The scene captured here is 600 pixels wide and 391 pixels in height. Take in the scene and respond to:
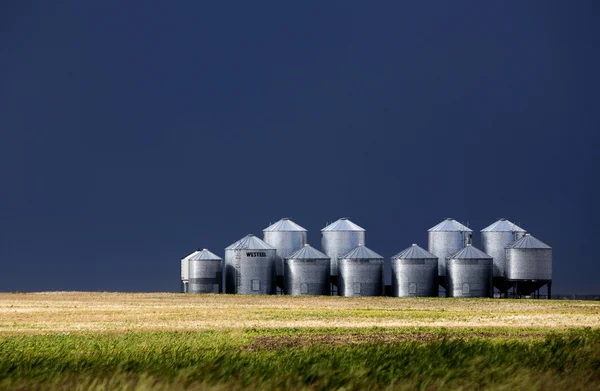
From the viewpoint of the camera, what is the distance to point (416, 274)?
92.7 metres

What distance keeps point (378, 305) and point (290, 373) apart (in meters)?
56.9

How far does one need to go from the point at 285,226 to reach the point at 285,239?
66.0 inches

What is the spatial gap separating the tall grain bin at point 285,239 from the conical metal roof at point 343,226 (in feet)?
9.55

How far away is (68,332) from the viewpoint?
46.3 meters

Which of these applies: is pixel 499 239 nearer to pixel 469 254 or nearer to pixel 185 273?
pixel 469 254

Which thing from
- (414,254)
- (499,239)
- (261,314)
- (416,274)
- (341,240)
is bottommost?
(261,314)

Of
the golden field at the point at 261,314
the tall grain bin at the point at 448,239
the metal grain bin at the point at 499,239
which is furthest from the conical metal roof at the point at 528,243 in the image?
the golden field at the point at 261,314

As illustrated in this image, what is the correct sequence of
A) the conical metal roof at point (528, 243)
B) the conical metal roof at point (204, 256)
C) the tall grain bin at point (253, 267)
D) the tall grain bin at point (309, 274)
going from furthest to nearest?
the conical metal roof at point (204, 256)
the tall grain bin at point (253, 267)
the conical metal roof at point (528, 243)
the tall grain bin at point (309, 274)

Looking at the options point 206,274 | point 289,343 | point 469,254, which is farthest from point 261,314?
point 206,274

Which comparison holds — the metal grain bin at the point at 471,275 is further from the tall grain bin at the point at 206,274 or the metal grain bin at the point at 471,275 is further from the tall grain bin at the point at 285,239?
the tall grain bin at the point at 206,274

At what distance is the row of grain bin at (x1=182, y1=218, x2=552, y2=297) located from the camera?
305ft

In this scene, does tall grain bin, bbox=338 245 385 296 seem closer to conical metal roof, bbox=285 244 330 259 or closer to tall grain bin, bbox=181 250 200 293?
conical metal roof, bbox=285 244 330 259

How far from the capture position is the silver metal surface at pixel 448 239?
328ft

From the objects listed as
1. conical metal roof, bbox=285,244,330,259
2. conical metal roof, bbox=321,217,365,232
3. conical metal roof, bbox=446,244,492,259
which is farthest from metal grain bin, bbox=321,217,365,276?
conical metal roof, bbox=446,244,492,259
